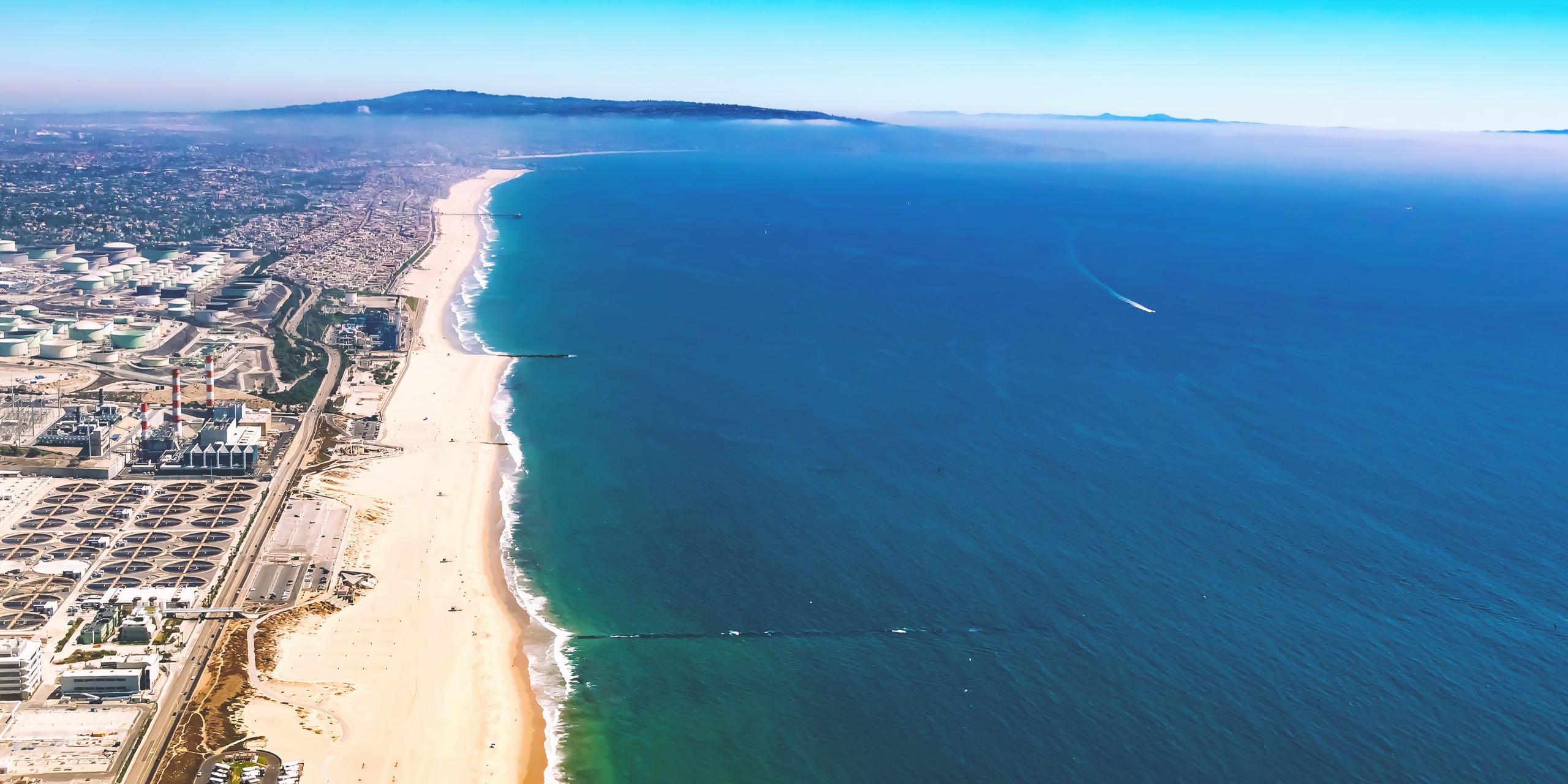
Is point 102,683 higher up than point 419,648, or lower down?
higher up

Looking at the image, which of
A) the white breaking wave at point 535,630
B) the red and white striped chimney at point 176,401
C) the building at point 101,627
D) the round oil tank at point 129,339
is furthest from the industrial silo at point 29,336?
the building at point 101,627

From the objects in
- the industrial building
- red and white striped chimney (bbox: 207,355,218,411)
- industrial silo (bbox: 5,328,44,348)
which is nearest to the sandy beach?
the industrial building

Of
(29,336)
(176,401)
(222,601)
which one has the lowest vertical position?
(222,601)

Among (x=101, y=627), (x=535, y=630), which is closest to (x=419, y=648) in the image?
(x=535, y=630)

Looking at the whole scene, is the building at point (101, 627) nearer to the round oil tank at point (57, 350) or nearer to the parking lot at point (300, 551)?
the parking lot at point (300, 551)

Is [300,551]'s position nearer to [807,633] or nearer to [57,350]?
[807,633]

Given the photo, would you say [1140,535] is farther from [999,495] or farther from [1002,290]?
[1002,290]

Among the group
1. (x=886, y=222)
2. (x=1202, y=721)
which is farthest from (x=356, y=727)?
(x=886, y=222)

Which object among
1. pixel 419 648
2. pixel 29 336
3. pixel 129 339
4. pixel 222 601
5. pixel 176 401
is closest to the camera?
pixel 419 648
